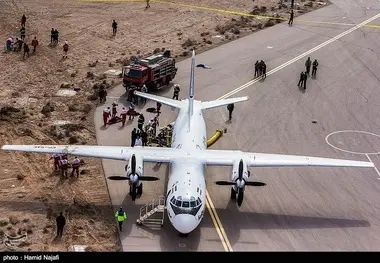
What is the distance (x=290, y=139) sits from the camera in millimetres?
56438

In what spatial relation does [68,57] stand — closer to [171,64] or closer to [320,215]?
[171,64]

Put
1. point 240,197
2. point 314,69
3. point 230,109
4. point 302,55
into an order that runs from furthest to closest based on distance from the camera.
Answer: point 302,55, point 314,69, point 230,109, point 240,197

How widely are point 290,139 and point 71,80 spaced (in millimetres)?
Result: 25584

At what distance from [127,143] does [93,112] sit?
25.5 ft

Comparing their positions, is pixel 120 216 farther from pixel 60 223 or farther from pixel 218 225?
pixel 218 225

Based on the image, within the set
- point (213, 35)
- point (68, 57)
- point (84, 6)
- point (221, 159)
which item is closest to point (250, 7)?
point (213, 35)

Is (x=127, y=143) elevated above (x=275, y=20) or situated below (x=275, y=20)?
below

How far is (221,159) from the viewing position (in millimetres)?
43594

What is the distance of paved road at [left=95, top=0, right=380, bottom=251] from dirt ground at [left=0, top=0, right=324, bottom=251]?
2.14 m

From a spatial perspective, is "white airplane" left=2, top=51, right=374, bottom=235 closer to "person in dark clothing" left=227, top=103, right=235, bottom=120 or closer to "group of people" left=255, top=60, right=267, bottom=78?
"person in dark clothing" left=227, top=103, right=235, bottom=120

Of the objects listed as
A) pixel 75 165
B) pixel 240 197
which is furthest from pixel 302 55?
pixel 75 165

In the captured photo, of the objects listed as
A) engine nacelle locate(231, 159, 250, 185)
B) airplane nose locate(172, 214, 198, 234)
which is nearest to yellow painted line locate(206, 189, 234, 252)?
airplane nose locate(172, 214, 198, 234)

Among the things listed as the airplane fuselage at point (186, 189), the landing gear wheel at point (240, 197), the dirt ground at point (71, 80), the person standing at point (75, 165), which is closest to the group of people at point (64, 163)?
the person standing at point (75, 165)

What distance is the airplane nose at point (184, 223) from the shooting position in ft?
124
